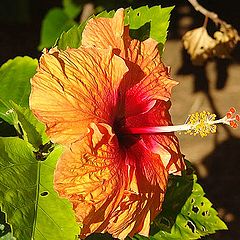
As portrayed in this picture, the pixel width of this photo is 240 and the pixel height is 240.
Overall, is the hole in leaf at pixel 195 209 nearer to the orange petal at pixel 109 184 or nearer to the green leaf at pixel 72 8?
the orange petal at pixel 109 184

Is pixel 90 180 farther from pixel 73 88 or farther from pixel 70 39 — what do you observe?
pixel 70 39

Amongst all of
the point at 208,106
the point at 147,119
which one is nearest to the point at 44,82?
the point at 147,119

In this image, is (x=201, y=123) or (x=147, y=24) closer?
(x=201, y=123)

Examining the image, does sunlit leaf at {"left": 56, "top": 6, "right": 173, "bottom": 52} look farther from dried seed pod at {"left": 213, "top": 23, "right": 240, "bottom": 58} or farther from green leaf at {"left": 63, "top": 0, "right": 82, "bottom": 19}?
green leaf at {"left": 63, "top": 0, "right": 82, "bottom": 19}

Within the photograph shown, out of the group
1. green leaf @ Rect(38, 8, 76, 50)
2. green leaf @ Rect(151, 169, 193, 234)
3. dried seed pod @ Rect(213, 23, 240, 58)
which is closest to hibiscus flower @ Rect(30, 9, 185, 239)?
green leaf @ Rect(151, 169, 193, 234)

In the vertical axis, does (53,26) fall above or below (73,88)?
below

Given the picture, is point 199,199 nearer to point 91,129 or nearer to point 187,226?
point 187,226

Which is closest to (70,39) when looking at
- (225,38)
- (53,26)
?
(225,38)

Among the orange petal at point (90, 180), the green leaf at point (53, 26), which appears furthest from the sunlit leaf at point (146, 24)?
the green leaf at point (53, 26)
